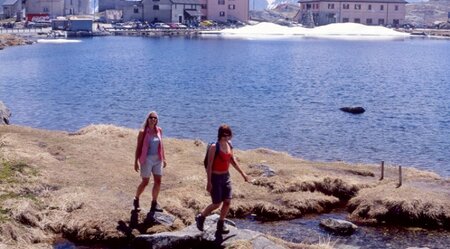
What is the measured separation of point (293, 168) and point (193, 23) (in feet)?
578

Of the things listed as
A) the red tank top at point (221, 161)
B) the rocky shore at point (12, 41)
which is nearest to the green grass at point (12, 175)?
the red tank top at point (221, 161)

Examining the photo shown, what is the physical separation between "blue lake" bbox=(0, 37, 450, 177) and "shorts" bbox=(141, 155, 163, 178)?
651 inches

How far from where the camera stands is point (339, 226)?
18062 mm

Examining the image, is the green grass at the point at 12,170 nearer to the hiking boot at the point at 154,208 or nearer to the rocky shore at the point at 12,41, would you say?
the hiking boot at the point at 154,208

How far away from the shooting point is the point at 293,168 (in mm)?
23969

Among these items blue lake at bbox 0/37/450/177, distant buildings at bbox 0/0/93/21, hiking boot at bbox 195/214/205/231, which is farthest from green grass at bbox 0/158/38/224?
distant buildings at bbox 0/0/93/21

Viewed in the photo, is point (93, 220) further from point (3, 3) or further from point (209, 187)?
point (3, 3)

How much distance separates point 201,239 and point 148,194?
4.57 m

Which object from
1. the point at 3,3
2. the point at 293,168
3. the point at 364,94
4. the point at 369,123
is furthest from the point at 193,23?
the point at 293,168

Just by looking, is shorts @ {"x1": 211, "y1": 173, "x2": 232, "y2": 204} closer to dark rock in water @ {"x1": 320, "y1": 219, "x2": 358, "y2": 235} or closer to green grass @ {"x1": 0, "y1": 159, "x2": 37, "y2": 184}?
dark rock in water @ {"x1": 320, "y1": 219, "x2": 358, "y2": 235}

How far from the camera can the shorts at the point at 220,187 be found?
574 inches

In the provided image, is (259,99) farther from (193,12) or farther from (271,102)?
(193,12)

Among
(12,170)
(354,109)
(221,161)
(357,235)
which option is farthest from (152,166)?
(354,109)

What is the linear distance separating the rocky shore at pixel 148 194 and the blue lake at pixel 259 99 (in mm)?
8953
